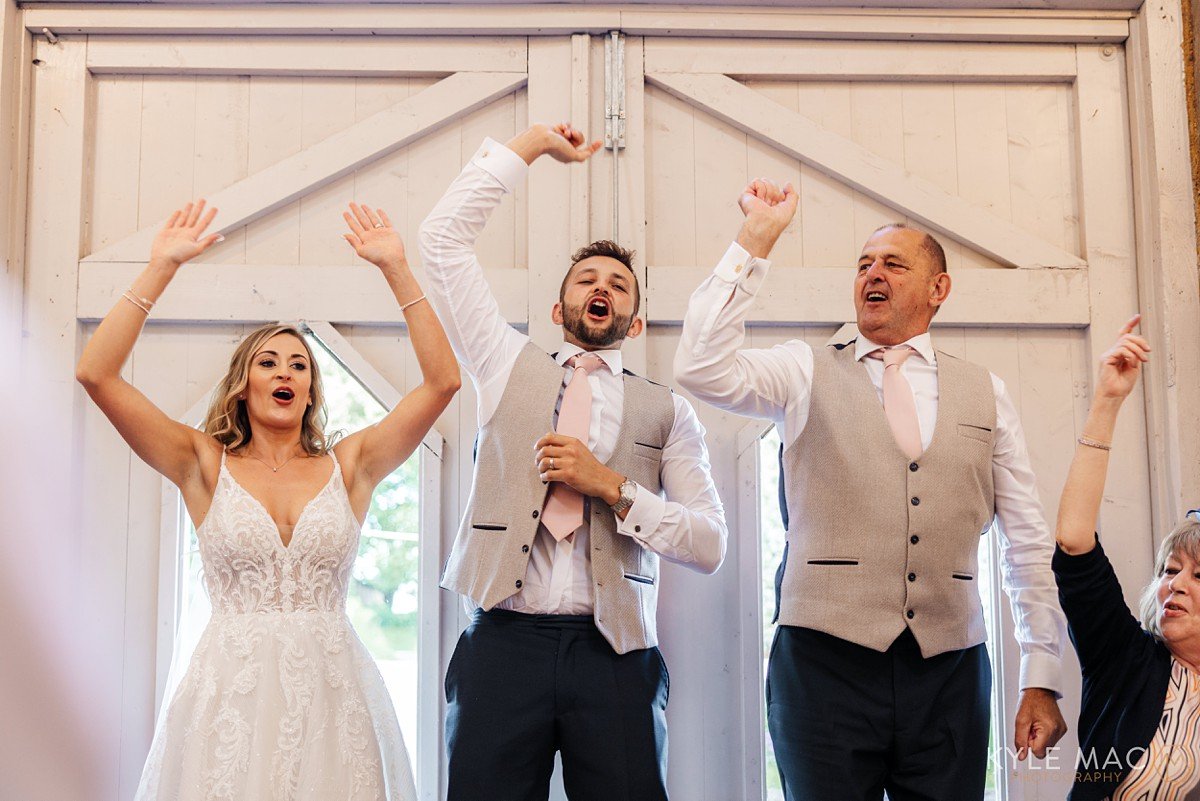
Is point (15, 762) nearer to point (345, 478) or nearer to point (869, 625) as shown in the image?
point (345, 478)

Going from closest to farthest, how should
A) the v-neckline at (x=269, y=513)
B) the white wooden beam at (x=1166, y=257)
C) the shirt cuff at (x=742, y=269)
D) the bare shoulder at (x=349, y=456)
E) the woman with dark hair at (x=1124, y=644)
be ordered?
1. the woman with dark hair at (x=1124, y=644)
2. the shirt cuff at (x=742, y=269)
3. the v-neckline at (x=269, y=513)
4. the bare shoulder at (x=349, y=456)
5. the white wooden beam at (x=1166, y=257)

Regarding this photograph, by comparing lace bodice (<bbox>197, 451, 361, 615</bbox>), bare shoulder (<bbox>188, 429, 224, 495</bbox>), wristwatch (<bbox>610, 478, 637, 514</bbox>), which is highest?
bare shoulder (<bbox>188, 429, 224, 495</bbox>)

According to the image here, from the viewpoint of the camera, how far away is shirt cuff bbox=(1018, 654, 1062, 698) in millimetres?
2385

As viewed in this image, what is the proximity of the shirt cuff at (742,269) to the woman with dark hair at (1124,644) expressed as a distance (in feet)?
2.37

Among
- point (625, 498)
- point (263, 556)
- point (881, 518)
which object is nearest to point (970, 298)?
point (881, 518)

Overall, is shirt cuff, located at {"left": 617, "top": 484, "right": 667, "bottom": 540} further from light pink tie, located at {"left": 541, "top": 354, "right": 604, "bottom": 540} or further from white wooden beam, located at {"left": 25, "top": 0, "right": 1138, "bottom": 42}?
white wooden beam, located at {"left": 25, "top": 0, "right": 1138, "bottom": 42}

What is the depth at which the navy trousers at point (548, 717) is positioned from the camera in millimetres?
2281

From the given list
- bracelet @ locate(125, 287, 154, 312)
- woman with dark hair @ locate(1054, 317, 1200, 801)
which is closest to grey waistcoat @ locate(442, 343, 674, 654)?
bracelet @ locate(125, 287, 154, 312)

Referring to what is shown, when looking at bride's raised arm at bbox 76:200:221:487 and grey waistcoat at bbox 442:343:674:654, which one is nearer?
bride's raised arm at bbox 76:200:221:487

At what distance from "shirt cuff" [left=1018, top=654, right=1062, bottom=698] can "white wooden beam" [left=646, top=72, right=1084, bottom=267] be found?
1.25 meters

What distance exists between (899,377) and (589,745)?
3.38 ft

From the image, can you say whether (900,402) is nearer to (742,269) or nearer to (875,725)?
(742,269)

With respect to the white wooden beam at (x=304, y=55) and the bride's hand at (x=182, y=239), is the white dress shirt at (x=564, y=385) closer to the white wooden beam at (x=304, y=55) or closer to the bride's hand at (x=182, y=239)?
the bride's hand at (x=182, y=239)

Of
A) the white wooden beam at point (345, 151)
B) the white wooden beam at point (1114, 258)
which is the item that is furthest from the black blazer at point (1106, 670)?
the white wooden beam at point (345, 151)
